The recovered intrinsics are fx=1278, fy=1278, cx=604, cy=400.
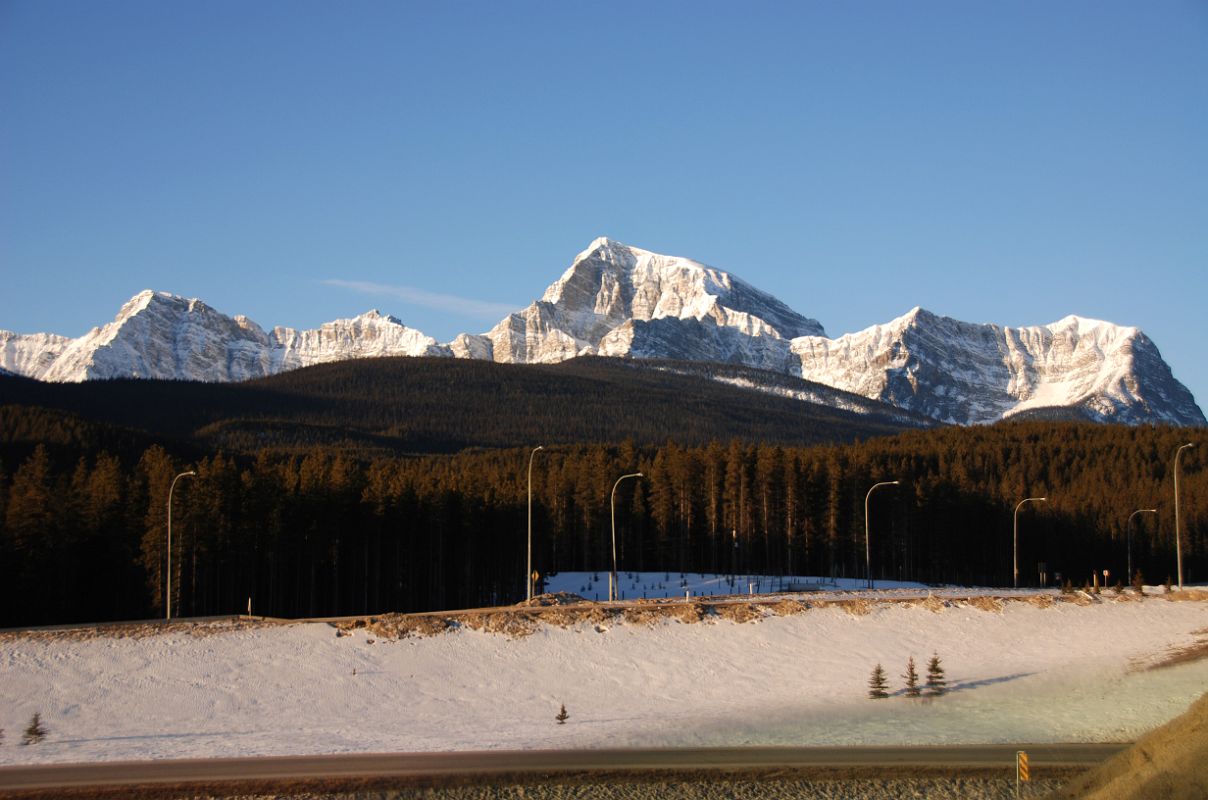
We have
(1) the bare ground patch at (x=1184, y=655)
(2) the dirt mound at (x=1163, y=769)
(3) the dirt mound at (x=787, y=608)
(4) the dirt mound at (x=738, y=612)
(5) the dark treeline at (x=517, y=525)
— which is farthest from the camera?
(5) the dark treeline at (x=517, y=525)

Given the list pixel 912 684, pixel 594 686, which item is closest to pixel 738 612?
pixel 594 686

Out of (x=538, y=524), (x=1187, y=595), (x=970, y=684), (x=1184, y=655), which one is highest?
(x=538, y=524)

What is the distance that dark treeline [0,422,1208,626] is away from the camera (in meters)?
74.4

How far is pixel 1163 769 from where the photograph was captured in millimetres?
18719

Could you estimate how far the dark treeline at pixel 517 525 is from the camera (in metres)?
74.4

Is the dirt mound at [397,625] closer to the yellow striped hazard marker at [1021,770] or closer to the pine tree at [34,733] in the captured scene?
the pine tree at [34,733]

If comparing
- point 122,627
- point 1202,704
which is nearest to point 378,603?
point 122,627

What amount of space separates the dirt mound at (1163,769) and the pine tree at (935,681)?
22430 mm

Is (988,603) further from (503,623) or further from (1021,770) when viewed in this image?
(1021,770)


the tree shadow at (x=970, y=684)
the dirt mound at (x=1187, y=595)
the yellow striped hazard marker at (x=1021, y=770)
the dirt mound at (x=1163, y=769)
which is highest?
the dirt mound at (x=1163, y=769)

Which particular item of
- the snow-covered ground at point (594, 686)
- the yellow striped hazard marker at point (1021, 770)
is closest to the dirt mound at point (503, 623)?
the snow-covered ground at point (594, 686)

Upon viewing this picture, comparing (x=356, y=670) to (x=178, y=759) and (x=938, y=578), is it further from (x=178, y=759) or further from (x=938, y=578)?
(x=938, y=578)

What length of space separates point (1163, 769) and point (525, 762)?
17.0 m

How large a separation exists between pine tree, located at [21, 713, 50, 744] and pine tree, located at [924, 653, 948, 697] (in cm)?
2740
